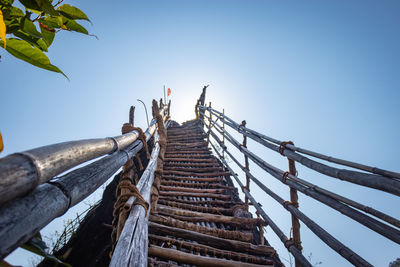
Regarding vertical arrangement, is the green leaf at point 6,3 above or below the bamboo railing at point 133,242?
above

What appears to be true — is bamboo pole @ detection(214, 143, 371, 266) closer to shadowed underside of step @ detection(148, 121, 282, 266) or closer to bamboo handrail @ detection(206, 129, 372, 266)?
bamboo handrail @ detection(206, 129, 372, 266)

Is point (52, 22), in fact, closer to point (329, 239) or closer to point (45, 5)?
point (45, 5)

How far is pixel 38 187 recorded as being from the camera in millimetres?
636

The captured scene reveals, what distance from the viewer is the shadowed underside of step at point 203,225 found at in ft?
6.31

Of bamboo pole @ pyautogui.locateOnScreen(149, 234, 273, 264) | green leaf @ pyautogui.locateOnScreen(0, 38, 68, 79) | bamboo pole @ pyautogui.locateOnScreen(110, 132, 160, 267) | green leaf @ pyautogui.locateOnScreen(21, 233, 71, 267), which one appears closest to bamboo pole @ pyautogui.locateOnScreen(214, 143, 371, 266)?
bamboo pole @ pyautogui.locateOnScreen(149, 234, 273, 264)

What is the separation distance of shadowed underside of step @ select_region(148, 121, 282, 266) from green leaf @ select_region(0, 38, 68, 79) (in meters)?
1.76

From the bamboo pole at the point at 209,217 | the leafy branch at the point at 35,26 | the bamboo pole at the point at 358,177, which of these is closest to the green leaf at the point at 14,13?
the leafy branch at the point at 35,26

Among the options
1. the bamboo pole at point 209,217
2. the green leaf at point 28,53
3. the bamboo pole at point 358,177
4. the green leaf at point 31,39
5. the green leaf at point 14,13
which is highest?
the green leaf at point 14,13

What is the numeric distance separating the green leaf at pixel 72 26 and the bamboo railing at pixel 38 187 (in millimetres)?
411

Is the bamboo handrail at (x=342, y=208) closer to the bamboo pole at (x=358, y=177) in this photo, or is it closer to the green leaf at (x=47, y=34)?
the bamboo pole at (x=358, y=177)

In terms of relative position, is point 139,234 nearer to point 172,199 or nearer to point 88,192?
point 88,192

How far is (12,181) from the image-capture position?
470 mm

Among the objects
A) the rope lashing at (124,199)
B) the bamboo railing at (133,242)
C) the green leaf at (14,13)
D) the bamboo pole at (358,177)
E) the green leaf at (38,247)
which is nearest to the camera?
the green leaf at (38,247)

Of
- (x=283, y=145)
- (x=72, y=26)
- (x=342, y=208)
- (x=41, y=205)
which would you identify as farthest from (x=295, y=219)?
(x=72, y=26)
